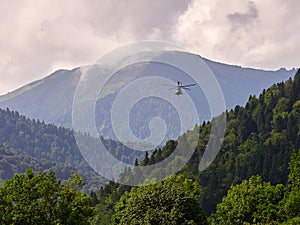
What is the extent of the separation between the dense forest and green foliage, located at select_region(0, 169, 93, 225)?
0.49m

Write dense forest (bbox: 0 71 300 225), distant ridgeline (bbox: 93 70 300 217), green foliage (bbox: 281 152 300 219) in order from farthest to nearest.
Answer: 1. distant ridgeline (bbox: 93 70 300 217)
2. green foliage (bbox: 281 152 300 219)
3. dense forest (bbox: 0 71 300 225)

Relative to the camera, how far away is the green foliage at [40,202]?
93.5ft

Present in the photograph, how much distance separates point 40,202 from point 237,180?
81.4m

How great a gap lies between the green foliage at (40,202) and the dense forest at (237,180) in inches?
19.3

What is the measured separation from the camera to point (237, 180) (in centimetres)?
10694

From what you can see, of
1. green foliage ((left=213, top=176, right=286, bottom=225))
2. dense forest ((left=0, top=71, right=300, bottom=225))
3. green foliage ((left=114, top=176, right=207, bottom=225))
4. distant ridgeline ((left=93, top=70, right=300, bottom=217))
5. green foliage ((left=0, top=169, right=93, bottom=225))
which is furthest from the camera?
distant ridgeline ((left=93, top=70, right=300, bottom=217))

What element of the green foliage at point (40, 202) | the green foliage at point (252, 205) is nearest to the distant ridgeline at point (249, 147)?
the green foliage at point (252, 205)

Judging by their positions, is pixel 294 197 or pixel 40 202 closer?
pixel 40 202

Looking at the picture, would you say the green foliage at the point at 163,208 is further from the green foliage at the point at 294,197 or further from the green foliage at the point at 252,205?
the green foliage at the point at 252,205

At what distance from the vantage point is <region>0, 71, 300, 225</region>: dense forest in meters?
36.1

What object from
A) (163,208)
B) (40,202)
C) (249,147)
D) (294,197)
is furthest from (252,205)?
(249,147)

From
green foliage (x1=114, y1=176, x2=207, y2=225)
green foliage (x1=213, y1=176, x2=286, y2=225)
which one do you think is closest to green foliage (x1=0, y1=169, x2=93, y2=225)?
green foliage (x1=114, y1=176, x2=207, y2=225)

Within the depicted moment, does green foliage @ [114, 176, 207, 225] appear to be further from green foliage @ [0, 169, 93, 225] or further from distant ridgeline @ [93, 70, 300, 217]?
distant ridgeline @ [93, 70, 300, 217]

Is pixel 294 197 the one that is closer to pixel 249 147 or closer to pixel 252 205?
pixel 252 205
